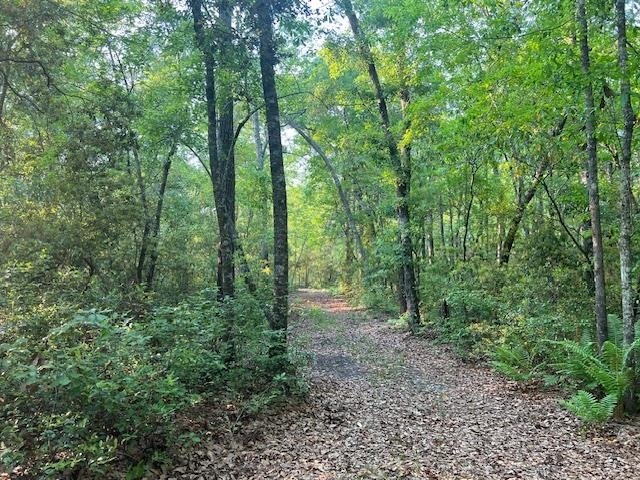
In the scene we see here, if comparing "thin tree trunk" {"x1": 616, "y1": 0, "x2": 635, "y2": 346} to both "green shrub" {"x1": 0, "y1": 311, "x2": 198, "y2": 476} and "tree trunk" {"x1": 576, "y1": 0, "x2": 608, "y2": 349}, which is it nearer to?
"tree trunk" {"x1": 576, "y1": 0, "x2": 608, "y2": 349}

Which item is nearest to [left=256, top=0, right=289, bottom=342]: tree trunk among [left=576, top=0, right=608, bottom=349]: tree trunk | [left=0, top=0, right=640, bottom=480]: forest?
[left=0, top=0, right=640, bottom=480]: forest

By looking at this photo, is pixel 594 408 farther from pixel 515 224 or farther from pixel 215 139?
pixel 215 139

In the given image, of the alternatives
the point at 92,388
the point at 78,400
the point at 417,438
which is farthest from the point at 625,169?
the point at 78,400

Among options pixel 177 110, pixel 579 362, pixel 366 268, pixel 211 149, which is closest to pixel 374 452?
pixel 579 362

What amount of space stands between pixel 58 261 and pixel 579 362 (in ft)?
32.6

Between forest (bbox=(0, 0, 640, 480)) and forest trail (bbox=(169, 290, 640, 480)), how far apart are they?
0.04m

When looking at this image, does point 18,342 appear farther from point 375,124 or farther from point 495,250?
point 495,250

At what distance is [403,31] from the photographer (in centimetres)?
1102

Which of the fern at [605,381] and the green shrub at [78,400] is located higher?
the green shrub at [78,400]

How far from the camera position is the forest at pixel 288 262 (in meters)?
4.53

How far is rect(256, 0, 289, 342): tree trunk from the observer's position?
23.3 feet

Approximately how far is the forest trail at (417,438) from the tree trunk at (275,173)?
828 millimetres

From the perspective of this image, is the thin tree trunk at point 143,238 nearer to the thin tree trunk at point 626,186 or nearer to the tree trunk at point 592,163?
the tree trunk at point 592,163

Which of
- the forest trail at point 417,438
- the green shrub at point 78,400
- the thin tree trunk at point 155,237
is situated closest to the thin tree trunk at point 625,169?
the forest trail at point 417,438
